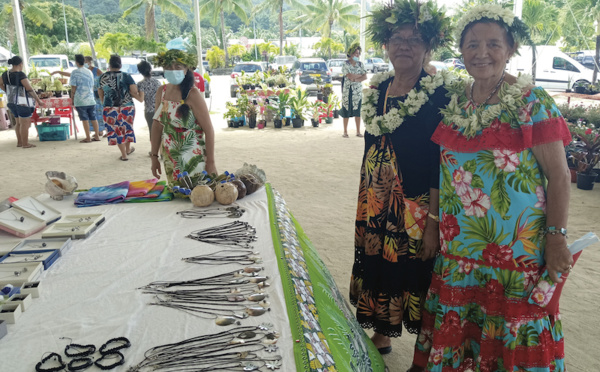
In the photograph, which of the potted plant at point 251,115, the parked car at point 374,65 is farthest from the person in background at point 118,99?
the parked car at point 374,65

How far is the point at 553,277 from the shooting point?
73.9 inches

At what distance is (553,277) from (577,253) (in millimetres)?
155

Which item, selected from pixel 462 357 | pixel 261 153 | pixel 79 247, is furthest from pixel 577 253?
pixel 261 153

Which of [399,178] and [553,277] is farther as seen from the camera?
[399,178]

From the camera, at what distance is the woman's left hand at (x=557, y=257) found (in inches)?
72.6

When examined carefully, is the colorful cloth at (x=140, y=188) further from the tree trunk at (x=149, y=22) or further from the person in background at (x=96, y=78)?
the tree trunk at (x=149, y=22)

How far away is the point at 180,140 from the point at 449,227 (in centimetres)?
224

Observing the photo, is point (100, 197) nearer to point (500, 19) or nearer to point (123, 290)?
point (123, 290)

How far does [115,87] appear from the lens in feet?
25.1

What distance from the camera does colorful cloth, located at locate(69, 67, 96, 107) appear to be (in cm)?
924

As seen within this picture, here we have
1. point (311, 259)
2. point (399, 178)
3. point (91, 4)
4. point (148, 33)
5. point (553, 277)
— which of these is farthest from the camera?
point (91, 4)

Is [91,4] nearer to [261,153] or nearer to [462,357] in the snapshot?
[261,153]

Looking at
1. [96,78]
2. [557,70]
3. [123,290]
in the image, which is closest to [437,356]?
[123,290]

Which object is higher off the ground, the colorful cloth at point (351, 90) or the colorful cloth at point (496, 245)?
the colorful cloth at point (351, 90)
